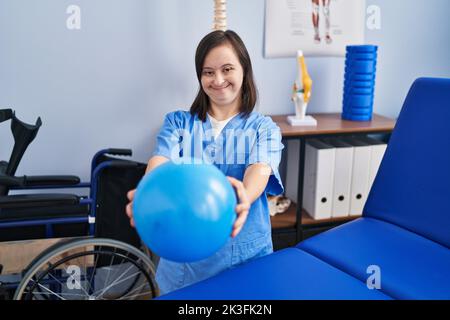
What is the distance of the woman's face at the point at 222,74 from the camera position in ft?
4.01

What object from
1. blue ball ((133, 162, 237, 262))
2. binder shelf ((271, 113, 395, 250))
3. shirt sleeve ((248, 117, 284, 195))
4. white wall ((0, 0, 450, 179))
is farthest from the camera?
binder shelf ((271, 113, 395, 250))

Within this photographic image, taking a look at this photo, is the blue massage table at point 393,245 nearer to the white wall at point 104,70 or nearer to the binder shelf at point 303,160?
the binder shelf at point 303,160

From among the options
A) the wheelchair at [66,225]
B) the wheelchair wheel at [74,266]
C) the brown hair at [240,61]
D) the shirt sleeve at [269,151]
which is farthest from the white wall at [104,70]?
the shirt sleeve at [269,151]

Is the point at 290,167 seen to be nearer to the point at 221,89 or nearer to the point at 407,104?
the point at 407,104

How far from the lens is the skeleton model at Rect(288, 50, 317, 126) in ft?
7.08

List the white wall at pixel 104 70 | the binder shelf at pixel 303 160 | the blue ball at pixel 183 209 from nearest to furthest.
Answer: the blue ball at pixel 183 209 < the white wall at pixel 104 70 < the binder shelf at pixel 303 160

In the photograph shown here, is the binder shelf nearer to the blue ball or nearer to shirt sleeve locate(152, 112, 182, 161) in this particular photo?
shirt sleeve locate(152, 112, 182, 161)

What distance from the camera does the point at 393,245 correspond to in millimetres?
1255

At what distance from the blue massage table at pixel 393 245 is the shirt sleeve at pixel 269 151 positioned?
0.63 feet

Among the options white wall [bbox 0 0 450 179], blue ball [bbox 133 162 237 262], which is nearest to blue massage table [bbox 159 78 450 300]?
blue ball [bbox 133 162 237 262]

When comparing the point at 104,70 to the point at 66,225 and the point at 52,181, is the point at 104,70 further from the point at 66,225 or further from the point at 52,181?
the point at 66,225

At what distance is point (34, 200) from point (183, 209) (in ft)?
3.11

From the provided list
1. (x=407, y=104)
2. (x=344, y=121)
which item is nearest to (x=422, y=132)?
(x=407, y=104)

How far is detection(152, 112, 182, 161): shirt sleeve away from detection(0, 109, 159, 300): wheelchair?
0.45 meters
